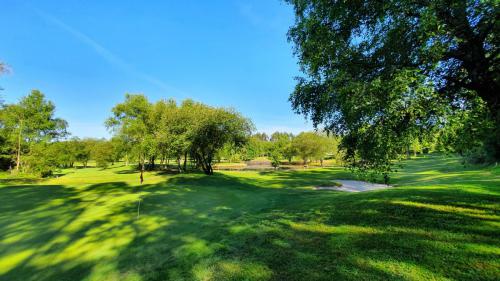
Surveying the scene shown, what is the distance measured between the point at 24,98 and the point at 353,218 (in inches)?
2124

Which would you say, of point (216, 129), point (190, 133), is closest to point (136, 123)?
point (190, 133)

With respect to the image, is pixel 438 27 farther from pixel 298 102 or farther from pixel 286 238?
pixel 286 238

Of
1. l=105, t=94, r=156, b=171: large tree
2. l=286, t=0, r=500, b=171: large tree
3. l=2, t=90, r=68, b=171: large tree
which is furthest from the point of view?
l=2, t=90, r=68, b=171: large tree

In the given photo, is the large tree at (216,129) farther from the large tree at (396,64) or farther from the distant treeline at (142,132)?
the large tree at (396,64)

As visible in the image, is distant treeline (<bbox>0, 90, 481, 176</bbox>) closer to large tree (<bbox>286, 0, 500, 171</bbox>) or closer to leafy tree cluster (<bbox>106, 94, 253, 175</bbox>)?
leafy tree cluster (<bbox>106, 94, 253, 175</bbox>)

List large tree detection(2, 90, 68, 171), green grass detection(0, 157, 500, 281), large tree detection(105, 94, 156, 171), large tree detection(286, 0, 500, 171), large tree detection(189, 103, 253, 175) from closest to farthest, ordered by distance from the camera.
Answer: green grass detection(0, 157, 500, 281) < large tree detection(286, 0, 500, 171) < large tree detection(189, 103, 253, 175) < large tree detection(105, 94, 156, 171) < large tree detection(2, 90, 68, 171)

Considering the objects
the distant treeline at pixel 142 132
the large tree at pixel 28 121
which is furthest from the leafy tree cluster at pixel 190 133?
the large tree at pixel 28 121

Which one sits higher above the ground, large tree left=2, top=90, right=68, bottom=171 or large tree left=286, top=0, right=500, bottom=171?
large tree left=2, top=90, right=68, bottom=171

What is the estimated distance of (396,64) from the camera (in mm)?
6461

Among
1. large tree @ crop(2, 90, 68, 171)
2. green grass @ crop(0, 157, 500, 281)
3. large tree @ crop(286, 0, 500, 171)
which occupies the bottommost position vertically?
green grass @ crop(0, 157, 500, 281)

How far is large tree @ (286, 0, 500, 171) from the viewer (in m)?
5.46

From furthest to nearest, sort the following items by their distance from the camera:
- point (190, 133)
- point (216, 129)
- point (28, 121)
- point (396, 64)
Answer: point (28, 121)
point (216, 129)
point (190, 133)
point (396, 64)

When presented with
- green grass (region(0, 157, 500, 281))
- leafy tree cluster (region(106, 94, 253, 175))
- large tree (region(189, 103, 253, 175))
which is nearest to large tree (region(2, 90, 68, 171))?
leafy tree cluster (region(106, 94, 253, 175))

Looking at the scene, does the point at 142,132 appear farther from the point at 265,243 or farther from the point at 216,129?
the point at 265,243
